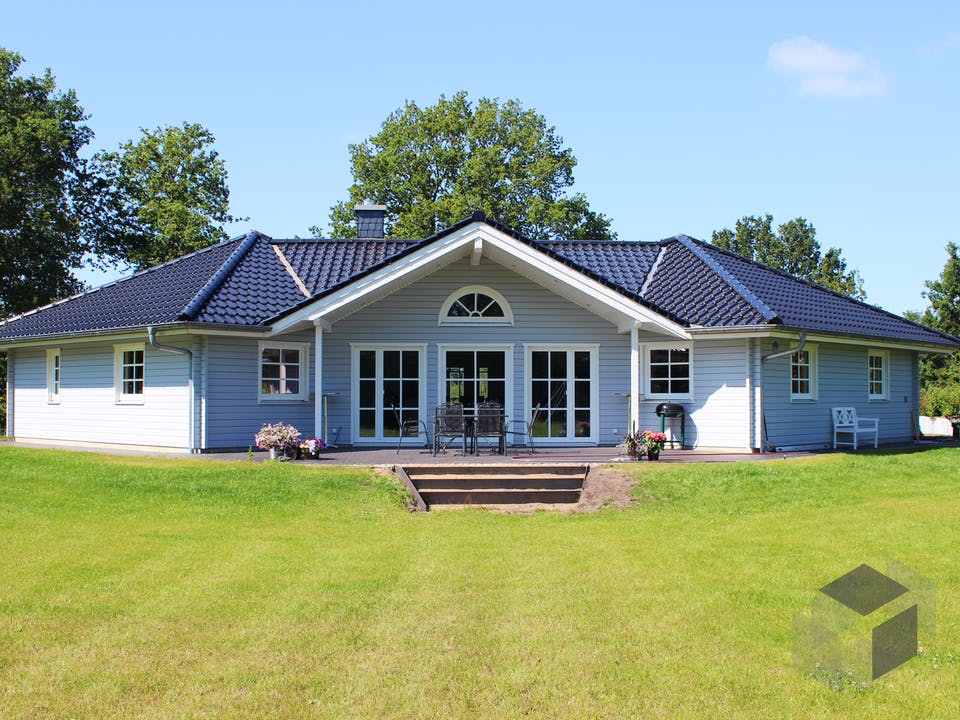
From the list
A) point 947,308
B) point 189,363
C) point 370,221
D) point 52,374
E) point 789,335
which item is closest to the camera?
point 189,363

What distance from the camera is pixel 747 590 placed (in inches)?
274

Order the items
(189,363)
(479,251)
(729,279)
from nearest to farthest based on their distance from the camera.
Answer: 1. (189,363)
2. (479,251)
3. (729,279)

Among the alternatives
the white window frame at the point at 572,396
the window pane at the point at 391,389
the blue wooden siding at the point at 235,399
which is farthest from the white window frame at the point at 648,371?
the blue wooden siding at the point at 235,399

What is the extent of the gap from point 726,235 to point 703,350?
1854 inches

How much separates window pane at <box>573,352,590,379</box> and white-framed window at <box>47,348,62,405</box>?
37.0 ft

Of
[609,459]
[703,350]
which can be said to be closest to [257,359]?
[609,459]

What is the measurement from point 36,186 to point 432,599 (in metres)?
31.1

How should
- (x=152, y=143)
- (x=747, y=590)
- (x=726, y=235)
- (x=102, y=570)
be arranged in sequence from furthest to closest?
1. (x=726, y=235)
2. (x=152, y=143)
3. (x=102, y=570)
4. (x=747, y=590)

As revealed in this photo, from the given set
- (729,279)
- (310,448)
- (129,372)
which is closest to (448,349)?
(310,448)

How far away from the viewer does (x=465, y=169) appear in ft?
131

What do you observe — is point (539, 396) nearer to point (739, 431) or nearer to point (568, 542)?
point (739, 431)

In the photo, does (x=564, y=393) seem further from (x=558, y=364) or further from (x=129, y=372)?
(x=129, y=372)

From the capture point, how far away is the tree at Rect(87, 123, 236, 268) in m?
36.0

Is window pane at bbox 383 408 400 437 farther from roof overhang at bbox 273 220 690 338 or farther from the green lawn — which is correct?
the green lawn
